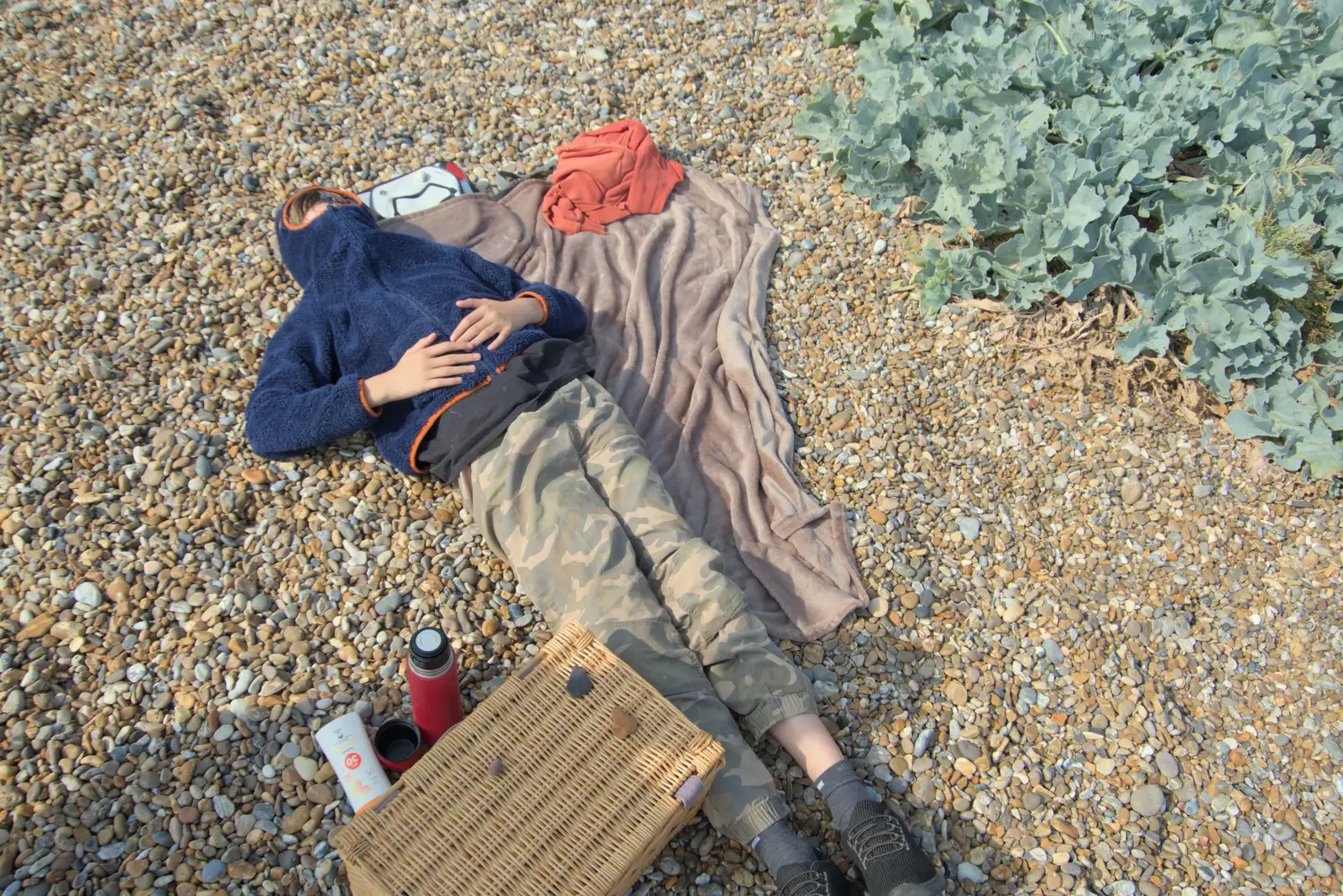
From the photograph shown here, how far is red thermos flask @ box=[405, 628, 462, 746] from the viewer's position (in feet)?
8.52

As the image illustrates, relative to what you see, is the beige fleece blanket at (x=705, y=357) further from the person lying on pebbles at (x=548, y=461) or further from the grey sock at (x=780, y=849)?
the grey sock at (x=780, y=849)

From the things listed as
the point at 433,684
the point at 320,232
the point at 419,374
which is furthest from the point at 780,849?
the point at 320,232

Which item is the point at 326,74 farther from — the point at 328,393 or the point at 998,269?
the point at 998,269

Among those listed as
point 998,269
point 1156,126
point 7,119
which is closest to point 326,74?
point 7,119

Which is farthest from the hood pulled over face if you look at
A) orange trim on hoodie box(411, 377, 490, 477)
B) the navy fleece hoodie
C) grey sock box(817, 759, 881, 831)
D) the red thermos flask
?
grey sock box(817, 759, 881, 831)

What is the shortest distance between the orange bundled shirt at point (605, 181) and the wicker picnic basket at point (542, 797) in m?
2.61

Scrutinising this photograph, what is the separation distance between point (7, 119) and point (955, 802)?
5324 mm

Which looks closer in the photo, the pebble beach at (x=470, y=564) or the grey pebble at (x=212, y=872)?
the grey pebble at (x=212, y=872)

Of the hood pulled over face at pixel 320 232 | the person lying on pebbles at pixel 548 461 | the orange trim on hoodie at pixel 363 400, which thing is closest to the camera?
the person lying on pebbles at pixel 548 461

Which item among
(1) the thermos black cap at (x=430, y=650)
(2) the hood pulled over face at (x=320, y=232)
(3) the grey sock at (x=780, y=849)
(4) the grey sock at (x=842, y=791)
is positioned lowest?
(4) the grey sock at (x=842, y=791)

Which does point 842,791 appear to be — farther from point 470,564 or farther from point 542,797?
point 470,564

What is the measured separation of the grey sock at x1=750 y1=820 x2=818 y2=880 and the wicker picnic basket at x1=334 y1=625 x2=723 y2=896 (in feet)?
0.93

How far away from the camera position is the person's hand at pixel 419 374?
3324mm

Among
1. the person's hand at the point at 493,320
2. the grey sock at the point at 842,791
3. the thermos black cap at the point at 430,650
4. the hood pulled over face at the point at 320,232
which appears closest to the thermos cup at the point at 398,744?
the thermos black cap at the point at 430,650
